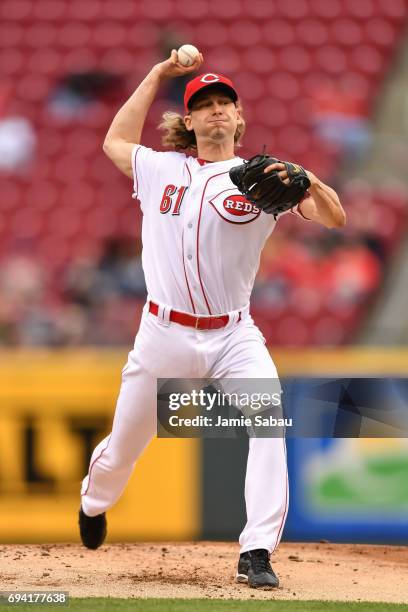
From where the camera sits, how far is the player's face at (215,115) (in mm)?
3975

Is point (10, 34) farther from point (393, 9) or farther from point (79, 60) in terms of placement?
point (393, 9)

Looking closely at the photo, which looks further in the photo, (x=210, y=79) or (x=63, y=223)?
(x=63, y=223)

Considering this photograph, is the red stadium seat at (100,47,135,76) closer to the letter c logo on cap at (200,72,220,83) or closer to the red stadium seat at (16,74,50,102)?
the red stadium seat at (16,74,50,102)

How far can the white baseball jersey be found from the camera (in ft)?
12.8

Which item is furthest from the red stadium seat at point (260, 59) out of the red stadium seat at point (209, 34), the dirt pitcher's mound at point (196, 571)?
the dirt pitcher's mound at point (196, 571)

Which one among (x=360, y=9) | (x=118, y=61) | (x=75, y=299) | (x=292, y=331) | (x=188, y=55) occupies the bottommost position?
(x=292, y=331)

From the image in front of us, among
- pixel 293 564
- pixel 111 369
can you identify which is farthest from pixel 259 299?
pixel 293 564

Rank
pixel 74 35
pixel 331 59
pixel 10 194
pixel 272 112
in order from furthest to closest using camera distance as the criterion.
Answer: pixel 74 35
pixel 331 59
pixel 272 112
pixel 10 194

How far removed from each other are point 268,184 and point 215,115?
0.47 m

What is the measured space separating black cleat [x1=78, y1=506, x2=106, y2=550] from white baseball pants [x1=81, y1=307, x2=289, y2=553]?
1.13ft

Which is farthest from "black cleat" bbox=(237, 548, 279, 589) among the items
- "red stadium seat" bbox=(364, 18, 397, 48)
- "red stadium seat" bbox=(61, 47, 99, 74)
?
"red stadium seat" bbox=(364, 18, 397, 48)

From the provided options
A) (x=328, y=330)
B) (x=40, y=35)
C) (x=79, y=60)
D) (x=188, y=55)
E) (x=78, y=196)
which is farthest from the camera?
(x=40, y=35)

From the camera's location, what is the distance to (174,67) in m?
4.20

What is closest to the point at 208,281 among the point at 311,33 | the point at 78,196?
the point at 78,196
